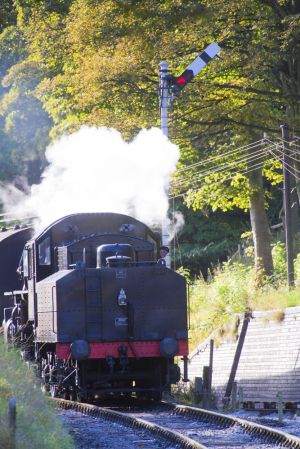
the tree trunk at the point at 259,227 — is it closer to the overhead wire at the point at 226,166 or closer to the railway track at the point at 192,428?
the overhead wire at the point at 226,166

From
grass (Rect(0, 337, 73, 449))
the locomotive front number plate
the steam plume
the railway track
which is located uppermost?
the steam plume

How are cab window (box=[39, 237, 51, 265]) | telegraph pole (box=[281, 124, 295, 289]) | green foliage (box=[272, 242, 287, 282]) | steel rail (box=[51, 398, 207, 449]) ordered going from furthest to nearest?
green foliage (box=[272, 242, 287, 282]) < telegraph pole (box=[281, 124, 295, 289]) < cab window (box=[39, 237, 51, 265]) < steel rail (box=[51, 398, 207, 449])

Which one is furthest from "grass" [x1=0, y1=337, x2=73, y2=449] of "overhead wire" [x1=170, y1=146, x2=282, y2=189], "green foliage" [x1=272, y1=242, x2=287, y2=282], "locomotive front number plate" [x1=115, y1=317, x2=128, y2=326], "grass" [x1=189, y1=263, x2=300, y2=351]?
"overhead wire" [x1=170, y1=146, x2=282, y2=189]

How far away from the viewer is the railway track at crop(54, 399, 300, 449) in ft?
40.2

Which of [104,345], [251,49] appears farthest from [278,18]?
[104,345]

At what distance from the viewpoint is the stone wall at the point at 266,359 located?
20281 mm

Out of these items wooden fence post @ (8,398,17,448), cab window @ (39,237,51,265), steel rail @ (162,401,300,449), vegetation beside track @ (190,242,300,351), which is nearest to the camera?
wooden fence post @ (8,398,17,448)

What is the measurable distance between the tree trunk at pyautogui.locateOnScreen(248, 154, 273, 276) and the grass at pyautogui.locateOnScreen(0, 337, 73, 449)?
15238 millimetres

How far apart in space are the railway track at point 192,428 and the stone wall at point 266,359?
3463 mm

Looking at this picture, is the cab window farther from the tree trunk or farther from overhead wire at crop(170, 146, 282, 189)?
overhead wire at crop(170, 146, 282, 189)

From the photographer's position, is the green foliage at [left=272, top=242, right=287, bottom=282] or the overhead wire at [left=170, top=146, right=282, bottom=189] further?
the overhead wire at [left=170, top=146, right=282, bottom=189]

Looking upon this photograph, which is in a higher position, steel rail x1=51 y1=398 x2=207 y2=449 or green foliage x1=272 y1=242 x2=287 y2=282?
green foliage x1=272 y1=242 x2=287 y2=282

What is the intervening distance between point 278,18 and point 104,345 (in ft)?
35.9

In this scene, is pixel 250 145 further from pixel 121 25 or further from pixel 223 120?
pixel 121 25
